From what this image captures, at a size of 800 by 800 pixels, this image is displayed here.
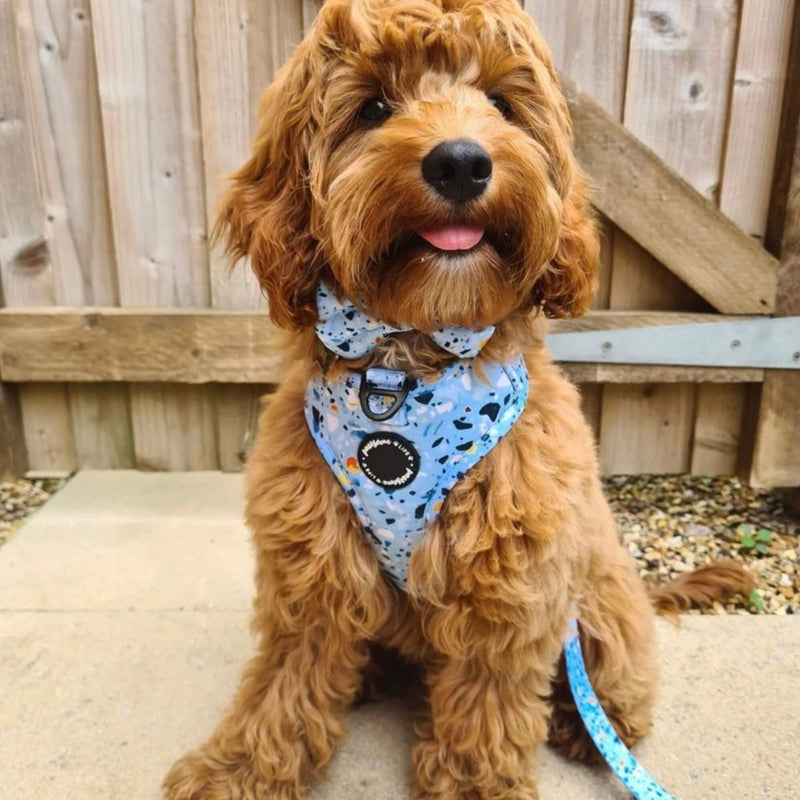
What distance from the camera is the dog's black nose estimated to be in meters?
1.29

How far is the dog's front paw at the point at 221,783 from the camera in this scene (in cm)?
182

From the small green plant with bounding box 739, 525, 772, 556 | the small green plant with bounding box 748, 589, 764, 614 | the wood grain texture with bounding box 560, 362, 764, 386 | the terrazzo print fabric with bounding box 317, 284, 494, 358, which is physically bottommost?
the small green plant with bounding box 748, 589, 764, 614

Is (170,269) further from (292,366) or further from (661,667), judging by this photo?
(661,667)

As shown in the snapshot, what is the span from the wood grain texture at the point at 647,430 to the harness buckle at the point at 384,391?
1985 millimetres

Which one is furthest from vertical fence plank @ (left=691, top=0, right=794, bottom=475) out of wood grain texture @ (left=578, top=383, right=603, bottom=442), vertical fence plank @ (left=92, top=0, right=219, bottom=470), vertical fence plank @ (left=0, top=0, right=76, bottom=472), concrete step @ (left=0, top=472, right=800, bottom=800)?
vertical fence plank @ (left=0, top=0, right=76, bottom=472)

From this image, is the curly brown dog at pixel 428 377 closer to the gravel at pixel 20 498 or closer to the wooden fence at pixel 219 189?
the wooden fence at pixel 219 189

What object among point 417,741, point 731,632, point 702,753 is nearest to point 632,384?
point 731,632

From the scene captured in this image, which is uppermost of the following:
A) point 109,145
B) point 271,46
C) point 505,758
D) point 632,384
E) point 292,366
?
point 271,46

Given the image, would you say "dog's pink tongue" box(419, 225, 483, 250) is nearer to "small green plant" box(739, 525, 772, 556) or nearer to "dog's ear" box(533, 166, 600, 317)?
"dog's ear" box(533, 166, 600, 317)

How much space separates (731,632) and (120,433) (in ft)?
8.54

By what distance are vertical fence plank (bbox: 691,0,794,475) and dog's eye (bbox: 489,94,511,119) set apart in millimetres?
Answer: 1855

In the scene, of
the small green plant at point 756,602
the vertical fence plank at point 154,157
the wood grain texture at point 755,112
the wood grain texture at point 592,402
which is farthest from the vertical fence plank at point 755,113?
the vertical fence plank at point 154,157

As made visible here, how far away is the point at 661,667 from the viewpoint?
234cm

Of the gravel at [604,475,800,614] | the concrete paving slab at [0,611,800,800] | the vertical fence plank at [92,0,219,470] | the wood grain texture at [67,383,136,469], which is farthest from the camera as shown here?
the wood grain texture at [67,383,136,469]
